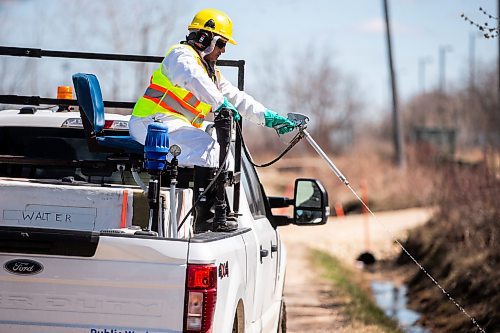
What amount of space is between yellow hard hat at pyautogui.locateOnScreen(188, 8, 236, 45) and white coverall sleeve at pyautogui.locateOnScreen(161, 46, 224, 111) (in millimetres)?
295

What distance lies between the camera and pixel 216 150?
661 cm

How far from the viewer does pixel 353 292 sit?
15461 millimetres

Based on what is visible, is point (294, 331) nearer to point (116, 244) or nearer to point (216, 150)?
point (216, 150)

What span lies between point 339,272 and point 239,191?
1187 centimetres

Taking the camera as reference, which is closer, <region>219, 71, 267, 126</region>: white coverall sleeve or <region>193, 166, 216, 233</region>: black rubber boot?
<region>193, 166, 216, 233</region>: black rubber boot

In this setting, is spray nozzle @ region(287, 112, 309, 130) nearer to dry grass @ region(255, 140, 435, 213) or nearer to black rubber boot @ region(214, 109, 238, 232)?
black rubber boot @ region(214, 109, 238, 232)

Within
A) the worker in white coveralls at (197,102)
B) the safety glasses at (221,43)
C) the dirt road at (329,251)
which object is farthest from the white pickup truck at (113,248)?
the dirt road at (329,251)

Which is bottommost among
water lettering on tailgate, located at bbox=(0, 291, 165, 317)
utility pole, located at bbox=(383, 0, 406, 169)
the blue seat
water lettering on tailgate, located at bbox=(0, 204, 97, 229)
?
water lettering on tailgate, located at bbox=(0, 291, 165, 317)

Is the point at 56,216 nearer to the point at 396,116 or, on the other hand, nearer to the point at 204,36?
the point at 204,36

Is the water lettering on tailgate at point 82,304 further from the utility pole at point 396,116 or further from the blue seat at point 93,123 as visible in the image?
the utility pole at point 396,116

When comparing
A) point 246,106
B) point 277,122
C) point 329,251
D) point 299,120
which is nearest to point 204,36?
point 246,106

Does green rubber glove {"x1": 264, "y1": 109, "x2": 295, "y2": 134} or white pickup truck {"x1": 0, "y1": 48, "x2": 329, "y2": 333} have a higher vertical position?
green rubber glove {"x1": 264, "y1": 109, "x2": 295, "y2": 134}

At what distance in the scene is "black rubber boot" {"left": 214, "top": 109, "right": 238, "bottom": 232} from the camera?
6.23 meters

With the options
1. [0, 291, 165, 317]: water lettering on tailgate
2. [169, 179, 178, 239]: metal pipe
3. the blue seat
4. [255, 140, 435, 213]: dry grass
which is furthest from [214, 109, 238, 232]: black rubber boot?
[255, 140, 435, 213]: dry grass
